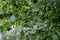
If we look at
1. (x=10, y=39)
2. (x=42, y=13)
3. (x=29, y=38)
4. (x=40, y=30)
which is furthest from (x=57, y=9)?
(x=10, y=39)

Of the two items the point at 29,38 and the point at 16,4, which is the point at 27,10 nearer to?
the point at 16,4

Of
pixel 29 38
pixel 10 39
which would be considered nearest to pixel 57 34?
pixel 29 38

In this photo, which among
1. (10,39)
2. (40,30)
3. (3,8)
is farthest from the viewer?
(10,39)

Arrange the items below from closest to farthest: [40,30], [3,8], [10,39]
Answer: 1. [3,8]
2. [40,30]
3. [10,39]

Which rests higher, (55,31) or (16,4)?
(16,4)

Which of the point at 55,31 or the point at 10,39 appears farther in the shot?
the point at 10,39

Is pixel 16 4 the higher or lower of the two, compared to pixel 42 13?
higher

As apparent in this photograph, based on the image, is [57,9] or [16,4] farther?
[57,9]

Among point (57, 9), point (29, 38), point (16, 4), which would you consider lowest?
point (29, 38)

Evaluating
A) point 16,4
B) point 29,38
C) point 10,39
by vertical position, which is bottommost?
point 10,39

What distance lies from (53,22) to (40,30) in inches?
4.5

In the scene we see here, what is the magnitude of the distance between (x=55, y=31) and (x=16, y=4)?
33 cm

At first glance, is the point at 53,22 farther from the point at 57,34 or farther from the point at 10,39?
the point at 10,39

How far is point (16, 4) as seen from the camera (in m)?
1.20
